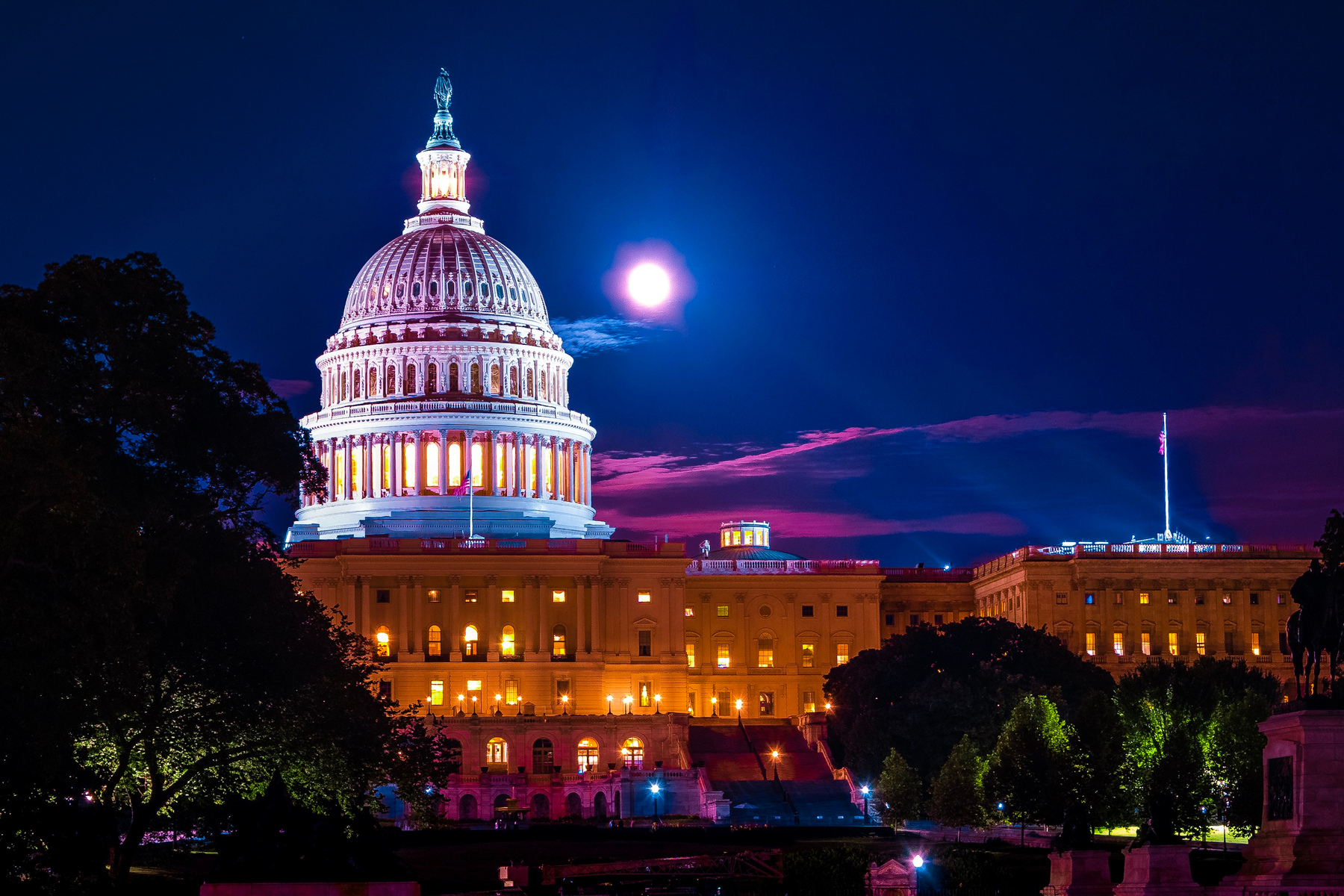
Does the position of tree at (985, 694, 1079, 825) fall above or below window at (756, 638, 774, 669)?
below

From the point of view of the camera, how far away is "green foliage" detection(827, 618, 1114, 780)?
118875mm

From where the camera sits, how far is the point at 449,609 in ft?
518

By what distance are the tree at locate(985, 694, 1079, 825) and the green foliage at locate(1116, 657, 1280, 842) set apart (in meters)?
3.05

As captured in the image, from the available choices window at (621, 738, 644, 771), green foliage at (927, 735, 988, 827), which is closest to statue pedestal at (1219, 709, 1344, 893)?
green foliage at (927, 735, 988, 827)

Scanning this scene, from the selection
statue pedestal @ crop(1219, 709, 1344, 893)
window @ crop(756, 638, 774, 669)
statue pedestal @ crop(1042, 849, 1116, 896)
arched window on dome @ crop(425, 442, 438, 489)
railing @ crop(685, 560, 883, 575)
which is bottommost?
statue pedestal @ crop(1042, 849, 1116, 896)

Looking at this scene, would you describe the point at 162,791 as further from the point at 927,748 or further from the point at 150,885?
the point at 927,748

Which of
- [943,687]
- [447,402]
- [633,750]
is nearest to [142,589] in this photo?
[943,687]

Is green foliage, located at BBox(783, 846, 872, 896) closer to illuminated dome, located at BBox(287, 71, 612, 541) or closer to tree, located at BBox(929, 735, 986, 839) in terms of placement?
tree, located at BBox(929, 735, 986, 839)

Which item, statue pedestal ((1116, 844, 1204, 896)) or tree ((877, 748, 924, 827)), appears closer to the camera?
statue pedestal ((1116, 844, 1204, 896))

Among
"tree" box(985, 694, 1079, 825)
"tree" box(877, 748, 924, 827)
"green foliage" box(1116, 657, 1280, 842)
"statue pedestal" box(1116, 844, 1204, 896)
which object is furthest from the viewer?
"tree" box(877, 748, 924, 827)

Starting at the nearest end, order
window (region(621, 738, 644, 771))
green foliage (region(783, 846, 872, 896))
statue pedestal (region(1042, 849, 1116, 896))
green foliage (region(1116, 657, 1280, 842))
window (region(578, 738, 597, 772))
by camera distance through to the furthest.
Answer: statue pedestal (region(1042, 849, 1116, 896)) < green foliage (region(783, 846, 872, 896)) < green foliage (region(1116, 657, 1280, 842)) < window (region(621, 738, 644, 771)) < window (region(578, 738, 597, 772))

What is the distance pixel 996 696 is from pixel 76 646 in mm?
74506

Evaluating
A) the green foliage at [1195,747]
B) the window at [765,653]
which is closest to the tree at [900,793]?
the green foliage at [1195,747]

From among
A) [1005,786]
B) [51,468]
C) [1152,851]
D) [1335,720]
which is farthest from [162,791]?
[1005,786]
